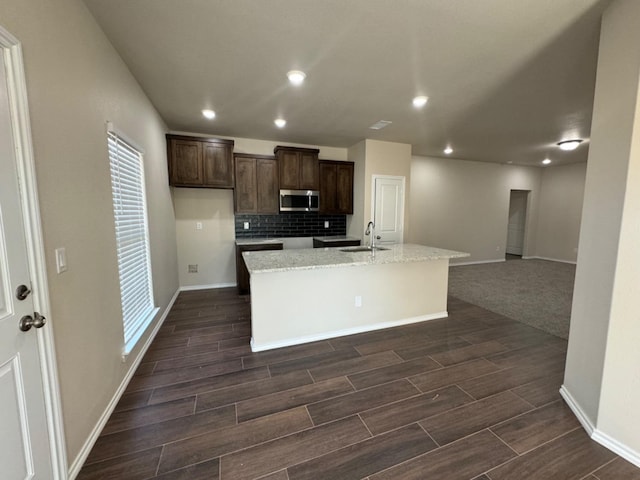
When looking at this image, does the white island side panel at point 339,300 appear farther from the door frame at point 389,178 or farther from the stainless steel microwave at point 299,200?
the stainless steel microwave at point 299,200

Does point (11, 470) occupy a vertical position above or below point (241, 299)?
above

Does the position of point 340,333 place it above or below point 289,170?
below

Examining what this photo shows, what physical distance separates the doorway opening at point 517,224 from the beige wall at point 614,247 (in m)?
7.19

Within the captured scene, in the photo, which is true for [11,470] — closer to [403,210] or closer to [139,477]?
[139,477]

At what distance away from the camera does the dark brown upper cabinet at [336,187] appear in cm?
494

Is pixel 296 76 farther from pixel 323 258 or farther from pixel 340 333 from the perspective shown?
pixel 340 333

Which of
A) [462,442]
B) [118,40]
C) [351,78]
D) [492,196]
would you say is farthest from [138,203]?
[492,196]

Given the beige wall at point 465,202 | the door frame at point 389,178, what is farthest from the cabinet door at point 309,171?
the beige wall at point 465,202

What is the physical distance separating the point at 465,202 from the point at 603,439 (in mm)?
5922

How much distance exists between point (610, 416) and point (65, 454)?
9.76 ft

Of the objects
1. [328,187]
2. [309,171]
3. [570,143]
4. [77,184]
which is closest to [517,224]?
[570,143]

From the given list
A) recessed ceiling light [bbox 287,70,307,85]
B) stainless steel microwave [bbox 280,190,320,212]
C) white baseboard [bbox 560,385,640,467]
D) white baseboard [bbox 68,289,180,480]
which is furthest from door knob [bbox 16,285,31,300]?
stainless steel microwave [bbox 280,190,320,212]

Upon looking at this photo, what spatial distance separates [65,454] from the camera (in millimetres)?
1329

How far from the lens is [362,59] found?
2.26 m
